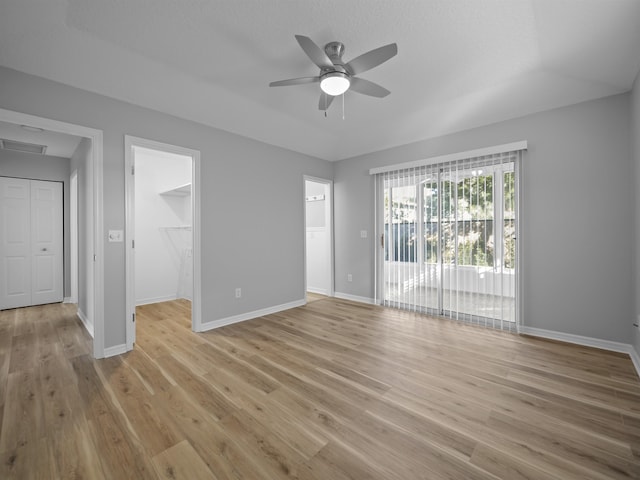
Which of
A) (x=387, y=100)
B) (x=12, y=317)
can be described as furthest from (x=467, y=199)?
(x=12, y=317)

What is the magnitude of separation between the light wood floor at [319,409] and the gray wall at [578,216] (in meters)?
0.45

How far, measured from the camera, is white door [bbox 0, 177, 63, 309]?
4488 mm

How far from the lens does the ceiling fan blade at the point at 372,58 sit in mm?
1966

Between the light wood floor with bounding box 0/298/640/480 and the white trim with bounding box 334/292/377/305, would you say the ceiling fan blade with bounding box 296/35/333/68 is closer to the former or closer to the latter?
the light wood floor with bounding box 0/298/640/480

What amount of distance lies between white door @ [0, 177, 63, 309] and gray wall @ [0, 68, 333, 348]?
10.9ft

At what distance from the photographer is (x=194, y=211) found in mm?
3420

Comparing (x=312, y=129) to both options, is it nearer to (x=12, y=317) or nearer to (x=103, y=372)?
(x=103, y=372)

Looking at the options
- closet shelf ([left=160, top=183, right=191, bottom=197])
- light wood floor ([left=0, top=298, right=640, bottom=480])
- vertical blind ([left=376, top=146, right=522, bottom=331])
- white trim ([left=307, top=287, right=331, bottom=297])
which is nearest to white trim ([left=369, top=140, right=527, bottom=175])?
vertical blind ([left=376, top=146, right=522, bottom=331])

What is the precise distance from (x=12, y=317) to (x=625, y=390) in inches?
279

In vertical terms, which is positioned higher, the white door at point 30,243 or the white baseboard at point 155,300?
the white door at point 30,243

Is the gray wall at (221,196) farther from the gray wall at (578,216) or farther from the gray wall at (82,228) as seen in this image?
the gray wall at (578,216)

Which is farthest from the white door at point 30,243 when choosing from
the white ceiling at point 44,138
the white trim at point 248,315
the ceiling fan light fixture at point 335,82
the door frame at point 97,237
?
the ceiling fan light fixture at point 335,82

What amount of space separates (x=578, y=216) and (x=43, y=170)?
779 cm

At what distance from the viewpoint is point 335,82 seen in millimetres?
2301
